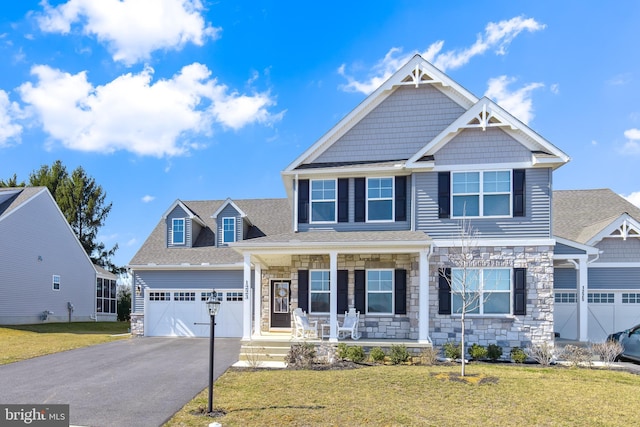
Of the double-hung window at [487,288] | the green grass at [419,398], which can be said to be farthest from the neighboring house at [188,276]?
the double-hung window at [487,288]

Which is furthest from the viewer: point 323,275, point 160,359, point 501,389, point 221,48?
point 221,48

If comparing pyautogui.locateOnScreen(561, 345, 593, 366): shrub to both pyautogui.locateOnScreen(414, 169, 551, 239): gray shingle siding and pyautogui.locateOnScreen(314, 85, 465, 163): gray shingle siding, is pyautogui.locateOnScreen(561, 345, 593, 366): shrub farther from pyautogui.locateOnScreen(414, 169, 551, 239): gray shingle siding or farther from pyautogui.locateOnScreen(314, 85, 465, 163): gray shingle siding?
pyautogui.locateOnScreen(314, 85, 465, 163): gray shingle siding

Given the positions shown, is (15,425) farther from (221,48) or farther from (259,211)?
(259,211)

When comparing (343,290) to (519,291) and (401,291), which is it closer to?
(401,291)

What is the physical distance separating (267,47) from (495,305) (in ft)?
40.6

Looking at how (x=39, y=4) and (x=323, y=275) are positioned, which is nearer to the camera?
(x=39, y=4)

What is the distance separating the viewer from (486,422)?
24.0ft

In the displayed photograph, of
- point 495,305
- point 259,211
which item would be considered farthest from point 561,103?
point 259,211

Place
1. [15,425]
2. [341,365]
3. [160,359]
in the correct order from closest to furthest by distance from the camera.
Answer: [15,425]
[341,365]
[160,359]

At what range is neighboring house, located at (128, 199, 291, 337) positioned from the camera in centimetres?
2014

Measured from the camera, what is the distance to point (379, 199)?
14.9 meters

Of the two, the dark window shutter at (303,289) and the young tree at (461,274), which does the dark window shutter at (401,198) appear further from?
the dark window shutter at (303,289)

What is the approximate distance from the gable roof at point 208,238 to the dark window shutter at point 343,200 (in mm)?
6539

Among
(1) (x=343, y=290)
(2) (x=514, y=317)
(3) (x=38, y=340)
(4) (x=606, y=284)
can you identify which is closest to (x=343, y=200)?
(1) (x=343, y=290)
